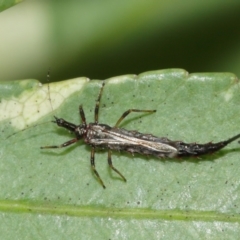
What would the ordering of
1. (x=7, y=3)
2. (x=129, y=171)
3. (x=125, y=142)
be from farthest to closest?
(x=125, y=142) → (x=129, y=171) → (x=7, y=3)

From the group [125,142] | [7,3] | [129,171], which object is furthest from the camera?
[125,142]

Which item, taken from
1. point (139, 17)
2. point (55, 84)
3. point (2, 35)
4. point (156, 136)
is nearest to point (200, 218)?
point (156, 136)

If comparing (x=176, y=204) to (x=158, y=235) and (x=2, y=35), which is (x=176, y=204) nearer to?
(x=158, y=235)

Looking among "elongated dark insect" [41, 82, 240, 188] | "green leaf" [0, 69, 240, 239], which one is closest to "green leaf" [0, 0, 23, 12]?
"green leaf" [0, 69, 240, 239]

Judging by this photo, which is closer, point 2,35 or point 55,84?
point 55,84

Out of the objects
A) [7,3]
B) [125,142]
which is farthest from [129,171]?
[7,3]

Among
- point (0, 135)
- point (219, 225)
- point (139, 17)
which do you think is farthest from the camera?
point (139, 17)

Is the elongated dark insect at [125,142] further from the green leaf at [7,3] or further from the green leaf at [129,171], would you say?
the green leaf at [7,3]

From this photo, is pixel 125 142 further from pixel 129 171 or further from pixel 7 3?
pixel 7 3
